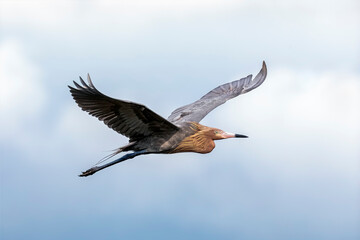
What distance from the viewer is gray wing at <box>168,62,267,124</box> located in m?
15.9

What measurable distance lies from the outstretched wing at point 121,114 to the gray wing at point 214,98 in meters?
1.51

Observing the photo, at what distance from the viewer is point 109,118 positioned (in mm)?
13797

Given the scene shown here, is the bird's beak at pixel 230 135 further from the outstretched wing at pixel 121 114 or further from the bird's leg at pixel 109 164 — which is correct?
the bird's leg at pixel 109 164

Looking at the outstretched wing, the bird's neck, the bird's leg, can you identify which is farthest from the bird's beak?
the bird's leg

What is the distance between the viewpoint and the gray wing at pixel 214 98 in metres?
15.9

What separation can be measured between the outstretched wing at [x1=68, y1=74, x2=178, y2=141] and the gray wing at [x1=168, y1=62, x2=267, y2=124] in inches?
59.6

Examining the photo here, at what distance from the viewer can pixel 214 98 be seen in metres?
17.2

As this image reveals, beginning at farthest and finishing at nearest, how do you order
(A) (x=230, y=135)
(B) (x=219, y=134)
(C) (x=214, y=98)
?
(C) (x=214, y=98) → (A) (x=230, y=135) → (B) (x=219, y=134)

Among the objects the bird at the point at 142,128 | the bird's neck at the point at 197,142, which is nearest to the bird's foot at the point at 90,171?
the bird at the point at 142,128

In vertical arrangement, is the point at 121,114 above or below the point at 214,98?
below

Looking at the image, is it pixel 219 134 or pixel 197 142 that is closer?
pixel 197 142

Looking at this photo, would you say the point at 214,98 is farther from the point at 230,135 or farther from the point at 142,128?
the point at 142,128

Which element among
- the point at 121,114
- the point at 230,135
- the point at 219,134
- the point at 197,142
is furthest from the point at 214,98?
the point at 121,114

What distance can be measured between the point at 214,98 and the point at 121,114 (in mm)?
4056
